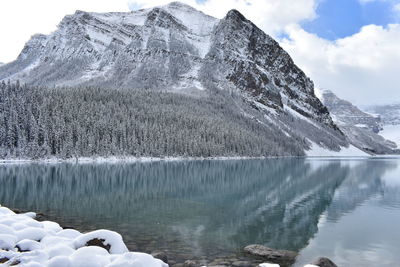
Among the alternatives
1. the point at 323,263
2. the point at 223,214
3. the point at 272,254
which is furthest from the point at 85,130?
the point at 323,263

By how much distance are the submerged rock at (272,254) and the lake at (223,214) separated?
0.90 m

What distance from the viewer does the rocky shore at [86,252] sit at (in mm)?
18125

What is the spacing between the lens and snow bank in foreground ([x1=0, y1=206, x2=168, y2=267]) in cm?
1789

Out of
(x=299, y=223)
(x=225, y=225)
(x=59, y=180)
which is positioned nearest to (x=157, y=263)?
(x=225, y=225)

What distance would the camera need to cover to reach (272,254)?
2692 centimetres

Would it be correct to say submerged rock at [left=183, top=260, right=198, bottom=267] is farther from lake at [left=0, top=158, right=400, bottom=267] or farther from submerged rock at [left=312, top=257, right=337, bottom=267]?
submerged rock at [left=312, top=257, right=337, bottom=267]

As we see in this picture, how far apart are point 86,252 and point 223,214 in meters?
27.4

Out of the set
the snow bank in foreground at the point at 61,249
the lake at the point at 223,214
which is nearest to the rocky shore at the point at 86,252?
the snow bank in foreground at the point at 61,249

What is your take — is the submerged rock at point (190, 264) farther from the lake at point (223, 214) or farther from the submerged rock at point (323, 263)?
the submerged rock at point (323, 263)

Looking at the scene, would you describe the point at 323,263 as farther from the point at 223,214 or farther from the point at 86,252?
the point at 223,214

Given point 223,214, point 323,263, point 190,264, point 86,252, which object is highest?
point 86,252

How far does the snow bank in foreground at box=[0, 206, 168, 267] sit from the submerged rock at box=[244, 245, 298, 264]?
8309 millimetres

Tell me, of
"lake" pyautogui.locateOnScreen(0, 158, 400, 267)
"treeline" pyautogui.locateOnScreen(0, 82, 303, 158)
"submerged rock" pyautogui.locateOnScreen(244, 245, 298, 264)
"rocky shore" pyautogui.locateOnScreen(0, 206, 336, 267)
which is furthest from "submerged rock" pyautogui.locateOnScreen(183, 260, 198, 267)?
"treeline" pyautogui.locateOnScreen(0, 82, 303, 158)

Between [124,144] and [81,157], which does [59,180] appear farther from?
[124,144]
